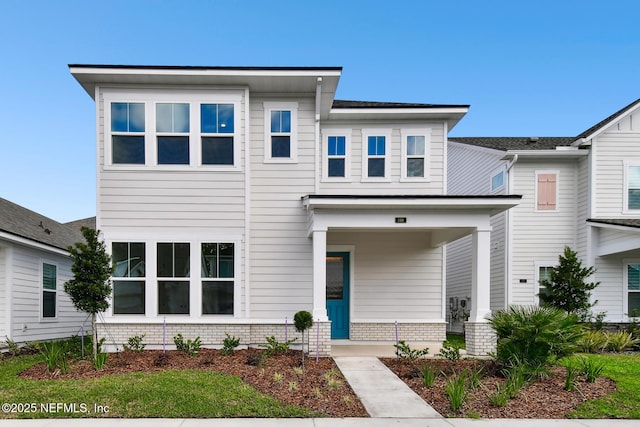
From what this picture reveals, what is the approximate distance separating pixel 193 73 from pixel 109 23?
10427 millimetres

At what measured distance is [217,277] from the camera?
10469mm

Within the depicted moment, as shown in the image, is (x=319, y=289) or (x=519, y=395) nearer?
(x=519, y=395)

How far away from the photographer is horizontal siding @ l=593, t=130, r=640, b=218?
13617 millimetres

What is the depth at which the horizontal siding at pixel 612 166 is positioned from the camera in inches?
536

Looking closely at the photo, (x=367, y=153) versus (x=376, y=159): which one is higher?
(x=367, y=153)

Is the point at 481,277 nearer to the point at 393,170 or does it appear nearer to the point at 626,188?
the point at 393,170

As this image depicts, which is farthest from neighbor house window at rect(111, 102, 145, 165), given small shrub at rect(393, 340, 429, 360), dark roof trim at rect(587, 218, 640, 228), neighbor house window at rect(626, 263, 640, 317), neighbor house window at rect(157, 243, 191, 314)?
neighbor house window at rect(626, 263, 640, 317)

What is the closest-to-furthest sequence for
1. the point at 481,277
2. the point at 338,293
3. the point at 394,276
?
the point at 481,277
the point at 394,276
the point at 338,293

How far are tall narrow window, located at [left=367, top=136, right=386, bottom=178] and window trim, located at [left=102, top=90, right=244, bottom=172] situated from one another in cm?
350

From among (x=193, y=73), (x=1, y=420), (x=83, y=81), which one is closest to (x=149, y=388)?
(x=1, y=420)

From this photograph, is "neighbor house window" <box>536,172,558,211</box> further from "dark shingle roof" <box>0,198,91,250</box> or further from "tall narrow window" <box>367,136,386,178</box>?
"dark shingle roof" <box>0,198,91,250</box>

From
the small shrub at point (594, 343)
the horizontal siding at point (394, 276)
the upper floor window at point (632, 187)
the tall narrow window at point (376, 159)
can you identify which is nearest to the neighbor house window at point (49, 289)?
the horizontal siding at point (394, 276)

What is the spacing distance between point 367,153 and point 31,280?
31.3 feet

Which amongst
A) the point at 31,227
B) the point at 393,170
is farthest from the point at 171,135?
the point at 31,227
